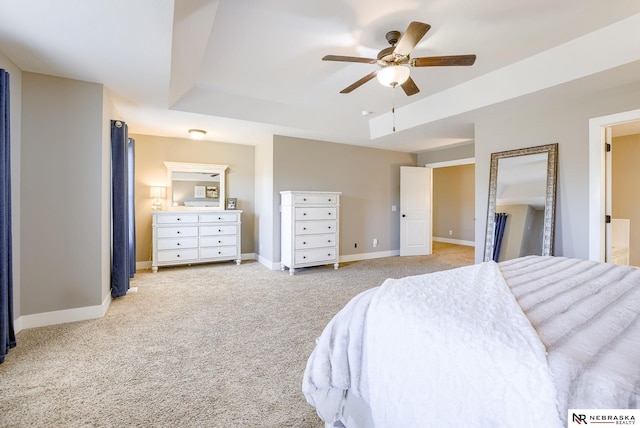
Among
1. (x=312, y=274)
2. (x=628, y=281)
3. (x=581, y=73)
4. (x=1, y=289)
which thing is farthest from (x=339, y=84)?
(x=1, y=289)

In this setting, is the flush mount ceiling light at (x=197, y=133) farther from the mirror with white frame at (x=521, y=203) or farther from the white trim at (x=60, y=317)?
the mirror with white frame at (x=521, y=203)

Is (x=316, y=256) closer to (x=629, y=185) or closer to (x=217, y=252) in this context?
(x=217, y=252)

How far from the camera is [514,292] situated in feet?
4.41

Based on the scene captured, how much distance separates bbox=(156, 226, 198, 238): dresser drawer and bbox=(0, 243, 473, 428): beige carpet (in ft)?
3.93

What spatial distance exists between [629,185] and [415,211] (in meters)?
3.36

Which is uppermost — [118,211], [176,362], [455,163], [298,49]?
[298,49]

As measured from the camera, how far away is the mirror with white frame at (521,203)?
11.0 ft

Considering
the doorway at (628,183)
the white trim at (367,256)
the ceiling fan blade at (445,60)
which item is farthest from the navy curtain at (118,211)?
the doorway at (628,183)

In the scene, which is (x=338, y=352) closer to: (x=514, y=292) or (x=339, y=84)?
(x=514, y=292)

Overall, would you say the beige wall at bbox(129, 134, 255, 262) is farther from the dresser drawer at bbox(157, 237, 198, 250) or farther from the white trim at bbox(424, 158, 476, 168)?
the white trim at bbox(424, 158, 476, 168)

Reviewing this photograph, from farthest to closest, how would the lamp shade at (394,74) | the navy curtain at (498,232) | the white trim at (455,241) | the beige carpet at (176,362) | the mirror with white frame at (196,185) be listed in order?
the white trim at (455,241), the mirror with white frame at (196,185), the navy curtain at (498,232), the lamp shade at (394,74), the beige carpet at (176,362)

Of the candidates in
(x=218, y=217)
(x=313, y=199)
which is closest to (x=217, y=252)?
(x=218, y=217)

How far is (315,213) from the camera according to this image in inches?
192

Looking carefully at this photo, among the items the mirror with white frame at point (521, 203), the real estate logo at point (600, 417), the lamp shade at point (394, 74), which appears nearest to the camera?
the real estate logo at point (600, 417)
